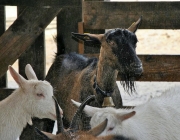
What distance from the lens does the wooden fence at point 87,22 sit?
7.87 m

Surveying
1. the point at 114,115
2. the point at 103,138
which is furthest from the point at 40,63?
the point at 103,138

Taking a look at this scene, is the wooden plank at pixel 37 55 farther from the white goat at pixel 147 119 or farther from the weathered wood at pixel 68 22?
the white goat at pixel 147 119

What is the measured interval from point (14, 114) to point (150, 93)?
559 centimetres

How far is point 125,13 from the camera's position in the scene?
26.2 feet

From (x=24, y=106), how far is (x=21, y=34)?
4.90ft

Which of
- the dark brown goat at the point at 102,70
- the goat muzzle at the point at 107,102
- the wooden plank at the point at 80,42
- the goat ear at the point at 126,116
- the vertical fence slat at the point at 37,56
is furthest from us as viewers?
the vertical fence slat at the point at 37,56

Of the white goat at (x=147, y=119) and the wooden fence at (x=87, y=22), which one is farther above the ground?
the wooden fence at (x=87, y=22)

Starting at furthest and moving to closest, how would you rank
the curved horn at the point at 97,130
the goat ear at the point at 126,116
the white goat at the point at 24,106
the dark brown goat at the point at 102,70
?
the dark brown goat at the point at 102,70, the white goat at the point at 24,106, the goat ear at the point at 126,116, the curved horn at the point at 97,130

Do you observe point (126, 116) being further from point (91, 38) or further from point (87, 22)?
point (87, 22)

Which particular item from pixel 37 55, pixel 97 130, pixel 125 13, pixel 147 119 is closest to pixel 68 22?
pixel 37 55

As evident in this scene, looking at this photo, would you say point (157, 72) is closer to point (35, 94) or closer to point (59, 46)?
point (59, 46)

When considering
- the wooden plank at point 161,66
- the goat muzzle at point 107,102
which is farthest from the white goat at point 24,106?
the wooden plank at point 161,66

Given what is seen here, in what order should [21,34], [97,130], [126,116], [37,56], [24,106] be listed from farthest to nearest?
[37,56] < [21,34] < [24,106] < [126,116] < [97,130]

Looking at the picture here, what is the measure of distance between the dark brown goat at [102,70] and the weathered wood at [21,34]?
65cm
